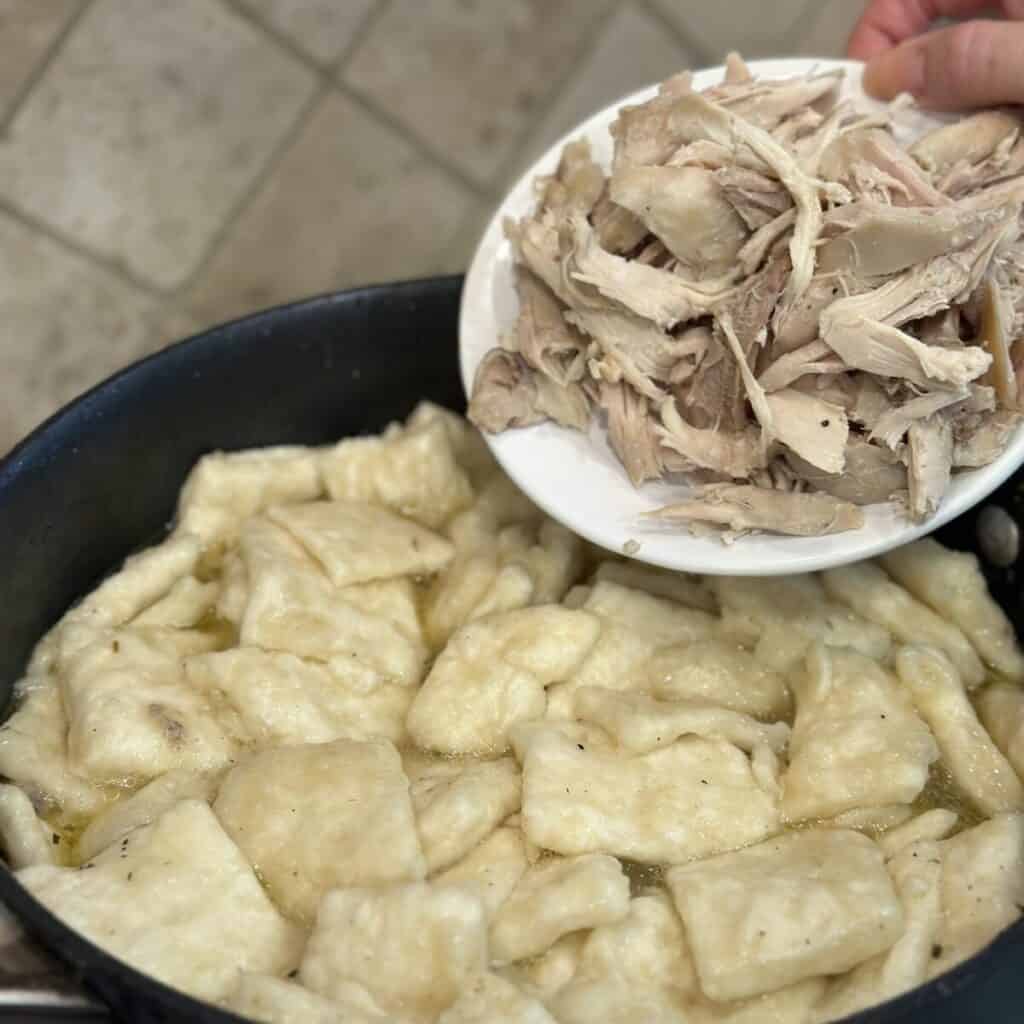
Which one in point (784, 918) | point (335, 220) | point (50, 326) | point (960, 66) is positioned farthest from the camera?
point (335, 220)

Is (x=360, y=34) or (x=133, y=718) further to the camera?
(x=360, y=34)

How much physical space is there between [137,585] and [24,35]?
51.7 inches

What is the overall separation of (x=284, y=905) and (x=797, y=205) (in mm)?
892

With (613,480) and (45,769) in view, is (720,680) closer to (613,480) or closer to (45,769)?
(613,480)

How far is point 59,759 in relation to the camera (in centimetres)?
140

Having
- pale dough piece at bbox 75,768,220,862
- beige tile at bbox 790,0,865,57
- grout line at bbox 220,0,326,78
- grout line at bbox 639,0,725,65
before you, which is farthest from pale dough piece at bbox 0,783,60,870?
beige tile at bbox 790,0,865,57

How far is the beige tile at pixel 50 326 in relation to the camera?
2.37m

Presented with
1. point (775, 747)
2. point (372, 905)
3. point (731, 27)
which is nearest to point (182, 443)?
point (372, 905)

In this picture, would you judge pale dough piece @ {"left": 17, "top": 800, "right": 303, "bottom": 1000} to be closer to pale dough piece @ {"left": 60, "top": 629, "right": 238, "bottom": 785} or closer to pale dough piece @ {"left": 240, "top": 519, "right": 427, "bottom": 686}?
pale dough piece @ {"left": 60, "top": 629, "right": 238, "bottom": 785}

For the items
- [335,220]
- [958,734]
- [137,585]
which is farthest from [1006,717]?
[335,220]

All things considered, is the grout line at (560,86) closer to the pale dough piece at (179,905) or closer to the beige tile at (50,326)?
the beige tile at (50,326)

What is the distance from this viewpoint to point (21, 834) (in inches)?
50.5

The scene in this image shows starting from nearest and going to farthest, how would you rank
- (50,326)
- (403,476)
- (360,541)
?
(360,541)
(403,476)
(50,326)

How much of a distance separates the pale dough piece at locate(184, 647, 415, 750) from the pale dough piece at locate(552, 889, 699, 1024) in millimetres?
383
